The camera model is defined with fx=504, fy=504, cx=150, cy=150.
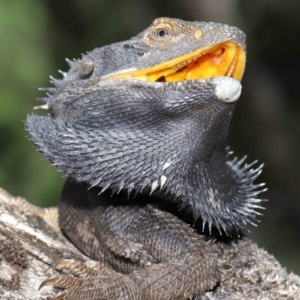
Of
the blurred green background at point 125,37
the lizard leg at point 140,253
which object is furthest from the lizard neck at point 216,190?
the blurred green background at point 125,37

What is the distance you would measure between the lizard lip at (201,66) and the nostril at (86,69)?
0.28 metres

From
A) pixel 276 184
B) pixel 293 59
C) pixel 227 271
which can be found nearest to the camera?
pixel 227 271

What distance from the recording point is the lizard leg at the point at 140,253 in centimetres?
208

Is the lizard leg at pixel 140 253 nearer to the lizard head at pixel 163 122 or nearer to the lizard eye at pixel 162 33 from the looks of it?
the lizard head at pixel 163 122

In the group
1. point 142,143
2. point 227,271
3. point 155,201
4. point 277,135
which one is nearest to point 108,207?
point 155,201

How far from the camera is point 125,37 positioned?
5828mm

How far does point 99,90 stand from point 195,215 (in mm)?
719

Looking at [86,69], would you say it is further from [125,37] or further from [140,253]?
[125,37]

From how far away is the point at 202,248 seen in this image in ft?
7.63

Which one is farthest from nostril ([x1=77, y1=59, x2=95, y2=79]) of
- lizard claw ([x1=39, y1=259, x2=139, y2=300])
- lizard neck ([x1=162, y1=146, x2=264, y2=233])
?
lizard claw ([x1=39, y1=259, x2=139, y2=300])

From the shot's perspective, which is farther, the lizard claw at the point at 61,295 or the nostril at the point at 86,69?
→ the nostril at the point at 86,69

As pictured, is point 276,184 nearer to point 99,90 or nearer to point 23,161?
point 23,161

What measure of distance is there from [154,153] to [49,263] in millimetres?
700

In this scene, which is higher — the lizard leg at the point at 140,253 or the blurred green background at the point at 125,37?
the blurred green background at the point at 125,37
